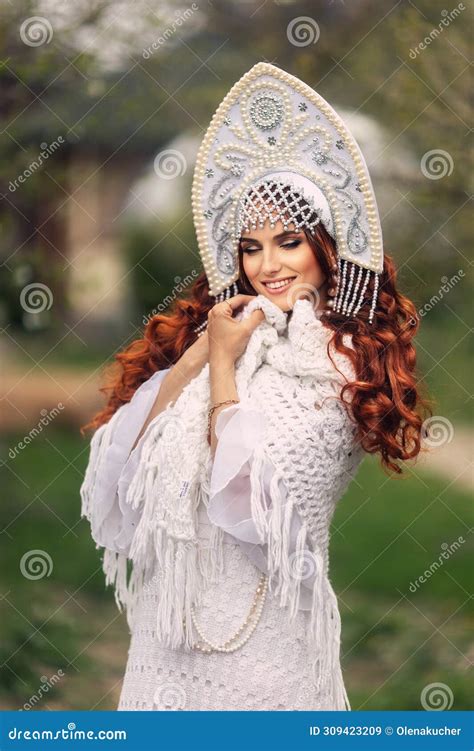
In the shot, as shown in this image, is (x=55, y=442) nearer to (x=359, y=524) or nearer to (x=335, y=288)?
(x=359, y=524)

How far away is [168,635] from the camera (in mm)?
3012

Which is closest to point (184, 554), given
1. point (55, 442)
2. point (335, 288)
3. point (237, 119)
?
point (335, 288)

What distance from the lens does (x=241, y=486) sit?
9.82ft

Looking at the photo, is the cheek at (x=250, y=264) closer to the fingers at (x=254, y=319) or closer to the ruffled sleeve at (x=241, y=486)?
the fingers at (x=254, y=319)

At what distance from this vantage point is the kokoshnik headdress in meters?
3.10

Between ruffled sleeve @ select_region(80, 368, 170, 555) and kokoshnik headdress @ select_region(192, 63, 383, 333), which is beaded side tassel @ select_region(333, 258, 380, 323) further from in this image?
ruffled sleeve @ select_region(80, 368, 170, 555)

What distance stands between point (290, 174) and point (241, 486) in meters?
0.85

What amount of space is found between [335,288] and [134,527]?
86 cm

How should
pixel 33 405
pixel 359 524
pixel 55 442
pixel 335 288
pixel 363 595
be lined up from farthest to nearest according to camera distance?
pixel 55 442 < pixel 33 405 < pixel 359 524 < pixel 363 595 < pixel 335 288

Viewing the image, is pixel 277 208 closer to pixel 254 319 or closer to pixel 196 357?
pixel 254 319

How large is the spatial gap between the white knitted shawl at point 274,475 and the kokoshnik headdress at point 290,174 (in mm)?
200

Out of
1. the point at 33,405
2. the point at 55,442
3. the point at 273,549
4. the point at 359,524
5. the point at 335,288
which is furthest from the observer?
the point at 55,442

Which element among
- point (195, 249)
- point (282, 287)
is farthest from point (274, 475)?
point (195, 249)

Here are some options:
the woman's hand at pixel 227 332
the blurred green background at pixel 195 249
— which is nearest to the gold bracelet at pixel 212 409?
the woman's hand at pixel 227 332
